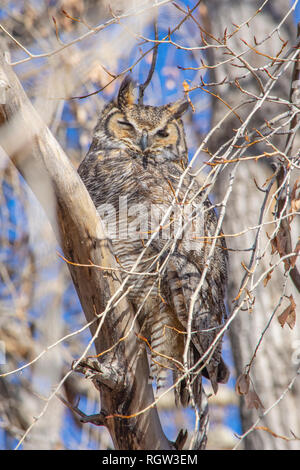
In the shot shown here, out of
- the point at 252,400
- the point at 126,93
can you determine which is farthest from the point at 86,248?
the point at 126,93

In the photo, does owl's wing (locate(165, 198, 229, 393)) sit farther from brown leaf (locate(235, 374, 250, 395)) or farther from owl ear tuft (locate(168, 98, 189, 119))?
owl ear tuft (locate(168, 98, 189, 119))

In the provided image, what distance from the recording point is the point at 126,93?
292 cm

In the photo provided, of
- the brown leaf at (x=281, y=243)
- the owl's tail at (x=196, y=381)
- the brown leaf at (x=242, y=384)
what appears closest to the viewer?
the brown leaf at (x=242, y=384)

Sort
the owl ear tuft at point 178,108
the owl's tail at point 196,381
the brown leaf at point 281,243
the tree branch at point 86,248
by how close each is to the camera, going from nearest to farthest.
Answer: the tree branch at point 86,248 → the brown leaf at point 281,243 → the owl's tail at point 196,381 → the owl ear tuft at point 178,108

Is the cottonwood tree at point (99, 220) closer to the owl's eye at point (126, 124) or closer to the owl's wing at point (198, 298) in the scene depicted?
the owl's wing at point (198, 298)

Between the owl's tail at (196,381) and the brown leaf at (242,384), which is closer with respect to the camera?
the brown leaf at (242,384)

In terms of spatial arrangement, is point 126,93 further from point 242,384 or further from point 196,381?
point 242,384

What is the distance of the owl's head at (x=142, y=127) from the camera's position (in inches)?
110

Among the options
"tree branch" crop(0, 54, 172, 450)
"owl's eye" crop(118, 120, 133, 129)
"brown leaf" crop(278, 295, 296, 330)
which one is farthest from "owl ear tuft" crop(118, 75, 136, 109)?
"brown leaf" crop(278, 295, 296, 330)

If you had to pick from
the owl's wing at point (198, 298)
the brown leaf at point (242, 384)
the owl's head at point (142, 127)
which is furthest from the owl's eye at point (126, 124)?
the brown leaf at point (242, 384)

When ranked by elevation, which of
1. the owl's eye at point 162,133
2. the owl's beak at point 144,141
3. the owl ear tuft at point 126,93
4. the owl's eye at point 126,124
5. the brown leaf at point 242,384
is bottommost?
the brown leaf at point 242,384

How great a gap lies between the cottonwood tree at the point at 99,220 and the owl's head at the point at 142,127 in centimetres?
29

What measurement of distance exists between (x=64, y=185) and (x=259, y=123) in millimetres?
1808

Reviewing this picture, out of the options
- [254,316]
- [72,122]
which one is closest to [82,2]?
[72,122]
